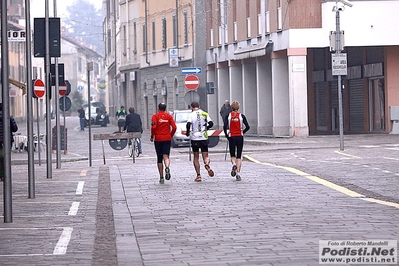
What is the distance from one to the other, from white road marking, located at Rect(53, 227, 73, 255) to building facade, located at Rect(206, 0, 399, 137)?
25.7 metres

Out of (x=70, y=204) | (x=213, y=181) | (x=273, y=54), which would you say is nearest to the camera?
(x=70, y=204)

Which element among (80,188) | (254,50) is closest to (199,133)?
(80,188)

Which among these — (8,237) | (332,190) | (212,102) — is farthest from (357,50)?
(8,237)

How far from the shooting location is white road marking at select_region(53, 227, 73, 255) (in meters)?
10.2

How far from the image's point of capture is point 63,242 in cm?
1099

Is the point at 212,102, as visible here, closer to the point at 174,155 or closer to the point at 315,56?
the point at 315,56

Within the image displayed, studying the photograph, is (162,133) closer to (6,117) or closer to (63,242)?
(6,117)

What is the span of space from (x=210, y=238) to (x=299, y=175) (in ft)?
30.9

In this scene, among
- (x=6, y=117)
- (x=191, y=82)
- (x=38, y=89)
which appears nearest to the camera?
(x=6, y=117)

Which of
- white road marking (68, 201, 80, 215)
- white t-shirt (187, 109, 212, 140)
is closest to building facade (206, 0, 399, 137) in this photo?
white t-shirt (187, 109, 212, 140)

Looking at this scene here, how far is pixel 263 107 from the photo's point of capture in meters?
48.0

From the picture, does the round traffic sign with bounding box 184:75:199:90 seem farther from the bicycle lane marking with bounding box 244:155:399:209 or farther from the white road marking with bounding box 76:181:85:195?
the white road marking with bounding box 76:181:85:195

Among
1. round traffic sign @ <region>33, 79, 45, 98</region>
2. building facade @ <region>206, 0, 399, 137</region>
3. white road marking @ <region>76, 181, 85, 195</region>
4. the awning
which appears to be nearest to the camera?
white road marking @ <region>76, 181, 85, 195</region>

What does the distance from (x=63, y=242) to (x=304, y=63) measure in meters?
32.3
